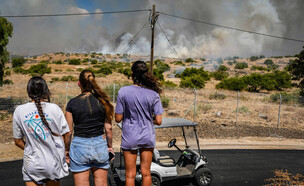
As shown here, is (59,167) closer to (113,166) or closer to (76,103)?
(76,103)

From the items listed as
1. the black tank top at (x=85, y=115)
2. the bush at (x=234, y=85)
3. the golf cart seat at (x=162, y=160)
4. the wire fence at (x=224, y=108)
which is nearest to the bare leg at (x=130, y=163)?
the black tank top at (x=85, y=115)

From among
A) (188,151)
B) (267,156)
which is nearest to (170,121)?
(188,151)

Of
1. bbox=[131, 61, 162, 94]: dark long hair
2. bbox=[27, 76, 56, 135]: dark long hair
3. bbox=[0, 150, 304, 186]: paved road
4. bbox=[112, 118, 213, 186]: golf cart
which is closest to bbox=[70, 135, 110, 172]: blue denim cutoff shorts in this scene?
bbox=[27, 76, 56, 135]: dark long hair

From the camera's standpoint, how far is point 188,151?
5.82 meters

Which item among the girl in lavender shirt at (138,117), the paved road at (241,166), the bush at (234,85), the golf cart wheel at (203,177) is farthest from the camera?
the bush at (234,85)

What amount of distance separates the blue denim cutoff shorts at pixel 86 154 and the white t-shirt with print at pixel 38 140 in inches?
8.7

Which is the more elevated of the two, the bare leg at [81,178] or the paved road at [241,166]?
the bare leg at [81,178]

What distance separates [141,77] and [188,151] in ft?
10.6

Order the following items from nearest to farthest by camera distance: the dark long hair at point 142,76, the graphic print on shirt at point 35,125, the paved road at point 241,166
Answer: the graphic print on shirt at point 35,125 < the dark long hair at point 142,76 < the paved road at point 241,166

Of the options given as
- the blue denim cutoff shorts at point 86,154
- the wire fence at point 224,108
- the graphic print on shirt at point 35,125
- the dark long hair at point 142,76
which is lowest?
the wire fence at point 224,108

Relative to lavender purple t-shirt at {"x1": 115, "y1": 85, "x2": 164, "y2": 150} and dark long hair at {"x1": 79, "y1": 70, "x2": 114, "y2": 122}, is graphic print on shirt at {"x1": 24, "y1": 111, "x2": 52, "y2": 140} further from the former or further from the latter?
lavender purple t-shirt at {"x1": 115, "y1": 85, "x2": 164, "y2": 150}

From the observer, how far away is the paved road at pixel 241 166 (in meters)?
5.97

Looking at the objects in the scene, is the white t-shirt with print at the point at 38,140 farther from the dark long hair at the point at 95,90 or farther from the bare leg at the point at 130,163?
the bare leg at the point at 130,163

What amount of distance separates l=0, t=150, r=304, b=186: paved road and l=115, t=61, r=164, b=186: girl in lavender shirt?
2.79 metres
